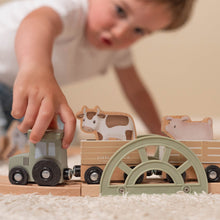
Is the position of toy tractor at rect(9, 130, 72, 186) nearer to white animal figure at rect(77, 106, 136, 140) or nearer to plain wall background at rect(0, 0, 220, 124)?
white animal figure at rect(77, 106, 136, 140)

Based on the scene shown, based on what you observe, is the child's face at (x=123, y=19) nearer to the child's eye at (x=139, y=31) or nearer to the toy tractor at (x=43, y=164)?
the child's eye at (x=139, y=31)

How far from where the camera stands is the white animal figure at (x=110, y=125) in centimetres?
41

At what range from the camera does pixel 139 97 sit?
120 centimetres

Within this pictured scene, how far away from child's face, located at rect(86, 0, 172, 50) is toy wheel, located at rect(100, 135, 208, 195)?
1.84 ft

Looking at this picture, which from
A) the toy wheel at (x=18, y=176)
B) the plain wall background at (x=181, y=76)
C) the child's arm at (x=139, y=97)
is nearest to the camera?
A: the toy wheel at (x=18, y=176)

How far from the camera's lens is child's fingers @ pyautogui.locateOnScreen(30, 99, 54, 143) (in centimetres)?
37

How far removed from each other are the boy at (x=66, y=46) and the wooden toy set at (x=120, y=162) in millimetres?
30

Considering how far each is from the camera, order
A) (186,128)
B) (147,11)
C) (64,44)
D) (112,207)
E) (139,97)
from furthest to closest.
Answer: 1. (139,97)
2. (64,44)
3. (147,11)
4. (186,128)
5. (112,207)

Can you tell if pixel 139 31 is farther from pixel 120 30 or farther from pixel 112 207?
pixel 112 207

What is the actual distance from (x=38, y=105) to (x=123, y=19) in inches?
22.8

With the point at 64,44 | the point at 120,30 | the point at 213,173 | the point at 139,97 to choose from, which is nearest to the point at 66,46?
the point at 64,44

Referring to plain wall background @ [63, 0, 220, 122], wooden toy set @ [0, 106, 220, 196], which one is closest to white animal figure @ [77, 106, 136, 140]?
wooden toy set @ [0, 106, 220, 196]

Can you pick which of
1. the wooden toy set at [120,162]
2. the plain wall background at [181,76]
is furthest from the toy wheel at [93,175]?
the plain wall background at [181,76]

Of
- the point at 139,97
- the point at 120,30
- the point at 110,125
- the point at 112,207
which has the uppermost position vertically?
the point at 120,30
